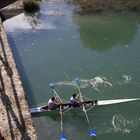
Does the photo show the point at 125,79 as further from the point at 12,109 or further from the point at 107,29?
the point at 107,29

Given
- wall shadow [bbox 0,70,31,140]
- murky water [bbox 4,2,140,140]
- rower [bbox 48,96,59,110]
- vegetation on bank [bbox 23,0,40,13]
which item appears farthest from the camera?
vegetation on bank [bbox 23,0,40,13]

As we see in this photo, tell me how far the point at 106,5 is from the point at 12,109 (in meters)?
16.7

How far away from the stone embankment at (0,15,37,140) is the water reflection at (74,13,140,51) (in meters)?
7.22

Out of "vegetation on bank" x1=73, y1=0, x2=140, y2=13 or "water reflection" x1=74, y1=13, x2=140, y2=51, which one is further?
"vegetation on bank" x1=73, y1=0, x2=140, y2=13

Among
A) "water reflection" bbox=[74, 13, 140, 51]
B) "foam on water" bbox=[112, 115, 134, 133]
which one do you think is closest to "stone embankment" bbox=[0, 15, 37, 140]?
"foam on water" bbox=[112, 115, 134, 133]

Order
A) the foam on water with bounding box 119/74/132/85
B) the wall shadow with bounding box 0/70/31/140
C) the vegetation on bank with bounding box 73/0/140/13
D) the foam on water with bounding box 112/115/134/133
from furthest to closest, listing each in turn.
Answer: the vegetation on bank with bounding box 73/0/140/13, the foam on water with bounding box 119/74/132/85, the foam on water with bounding box 112/115/134/133, the wall shadow with bounding box 0/70/31/140

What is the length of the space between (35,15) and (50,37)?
4.30 meters

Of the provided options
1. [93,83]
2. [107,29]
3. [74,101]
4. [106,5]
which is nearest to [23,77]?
[93,83]

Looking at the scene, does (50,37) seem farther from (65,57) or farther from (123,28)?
(123,28)

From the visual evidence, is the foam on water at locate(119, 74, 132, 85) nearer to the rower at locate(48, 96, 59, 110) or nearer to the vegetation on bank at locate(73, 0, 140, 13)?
the rower at locate(48, 96, 59, 110)

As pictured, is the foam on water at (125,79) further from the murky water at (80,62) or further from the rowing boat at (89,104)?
the rowing boat at (89,104)

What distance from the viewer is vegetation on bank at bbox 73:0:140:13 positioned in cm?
3041

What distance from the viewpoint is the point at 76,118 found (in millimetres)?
18500

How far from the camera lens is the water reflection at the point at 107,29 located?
2538 cm
